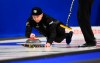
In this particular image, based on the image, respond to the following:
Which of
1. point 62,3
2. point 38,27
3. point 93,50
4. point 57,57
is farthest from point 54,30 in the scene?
point 62,3

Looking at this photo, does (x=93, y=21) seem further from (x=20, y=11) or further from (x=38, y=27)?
(x=38, y=27)

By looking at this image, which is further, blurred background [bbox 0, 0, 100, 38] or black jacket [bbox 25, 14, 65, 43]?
blurred background [bbox 0, 0, 100, 38]

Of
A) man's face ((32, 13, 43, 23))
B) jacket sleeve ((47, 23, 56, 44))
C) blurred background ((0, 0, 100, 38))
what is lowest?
jacket sleeve ((47, 23, 56, 44))

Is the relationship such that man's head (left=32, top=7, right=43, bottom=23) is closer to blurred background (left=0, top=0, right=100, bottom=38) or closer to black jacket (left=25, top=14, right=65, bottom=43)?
black jacket (left=25, top=14, right=65, bottom=43)

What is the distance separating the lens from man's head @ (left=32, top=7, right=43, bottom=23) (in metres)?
3.31

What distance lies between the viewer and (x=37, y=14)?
3342 mm

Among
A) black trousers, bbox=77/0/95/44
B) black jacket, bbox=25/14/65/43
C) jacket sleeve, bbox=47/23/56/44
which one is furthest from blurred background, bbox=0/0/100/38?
black trousers, bbox=77/0/95/44

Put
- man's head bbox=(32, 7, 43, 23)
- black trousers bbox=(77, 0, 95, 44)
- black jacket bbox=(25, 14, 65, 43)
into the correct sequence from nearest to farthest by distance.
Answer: black trousers bbox=(77, 0, 95, 44), man's head bbox=(32, 7, 43, 23), black jacket bbox=(25, 14, 65, 43)

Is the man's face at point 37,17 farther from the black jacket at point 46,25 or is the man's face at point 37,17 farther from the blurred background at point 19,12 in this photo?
the blurred background at point 19,12

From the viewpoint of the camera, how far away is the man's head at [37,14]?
3.31 metres

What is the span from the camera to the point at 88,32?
10.6 feet

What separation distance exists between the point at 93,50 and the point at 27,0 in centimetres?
303

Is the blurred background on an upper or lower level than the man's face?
upper

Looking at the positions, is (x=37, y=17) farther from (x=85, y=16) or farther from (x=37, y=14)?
(x=85, y=16)
